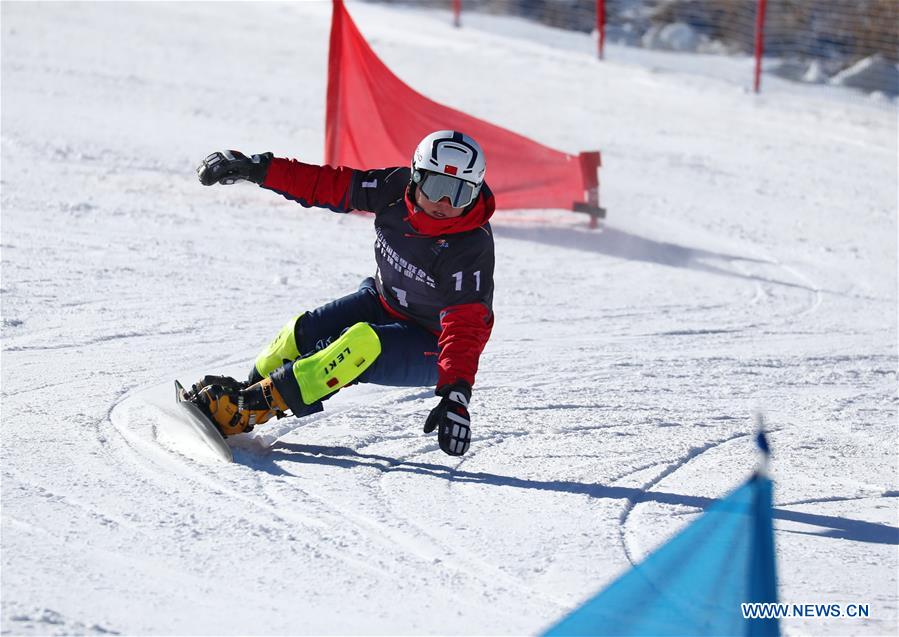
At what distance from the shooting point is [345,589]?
3.71 meters

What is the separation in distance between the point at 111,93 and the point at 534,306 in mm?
6232

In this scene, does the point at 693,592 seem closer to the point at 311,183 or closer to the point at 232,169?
the point at 311,183

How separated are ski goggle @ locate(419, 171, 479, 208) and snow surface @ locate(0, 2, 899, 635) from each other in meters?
1.08

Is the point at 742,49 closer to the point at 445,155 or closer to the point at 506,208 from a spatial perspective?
the point at 506,208

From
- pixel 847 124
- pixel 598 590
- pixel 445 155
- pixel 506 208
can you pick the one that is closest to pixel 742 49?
pixel 847 124

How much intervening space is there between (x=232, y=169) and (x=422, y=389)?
1.47 m

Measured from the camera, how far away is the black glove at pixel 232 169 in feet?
16.9

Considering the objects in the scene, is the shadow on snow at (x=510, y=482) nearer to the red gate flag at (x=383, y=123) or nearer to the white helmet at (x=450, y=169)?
the white helmet at (x=450, y=169)

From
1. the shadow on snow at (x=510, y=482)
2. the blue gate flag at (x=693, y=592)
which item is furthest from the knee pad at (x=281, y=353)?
the blue gate flag at (x=693, y=592)

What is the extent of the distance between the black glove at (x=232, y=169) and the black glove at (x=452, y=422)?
1.42m

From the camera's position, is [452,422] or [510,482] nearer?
[452,422]

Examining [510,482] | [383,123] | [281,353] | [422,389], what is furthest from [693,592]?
[383,123]

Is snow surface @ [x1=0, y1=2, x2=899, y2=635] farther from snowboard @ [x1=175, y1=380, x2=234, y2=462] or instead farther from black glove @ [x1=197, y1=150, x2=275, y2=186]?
black glove @ [x1=197, y1=150, x2=275, y2=186]

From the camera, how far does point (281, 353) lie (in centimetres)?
500
